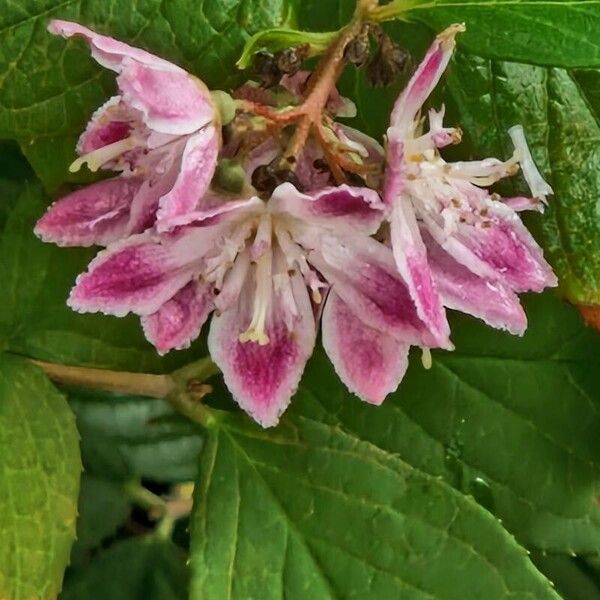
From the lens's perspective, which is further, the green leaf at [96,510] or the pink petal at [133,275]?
the green leaf at [96,510]

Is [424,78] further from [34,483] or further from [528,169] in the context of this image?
[34,483]

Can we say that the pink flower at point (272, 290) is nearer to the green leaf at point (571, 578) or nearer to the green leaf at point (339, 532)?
the green leaf at point (339, 532)

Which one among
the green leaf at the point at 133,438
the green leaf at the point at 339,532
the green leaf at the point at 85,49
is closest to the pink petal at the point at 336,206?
the green leaf at the point at 85,49

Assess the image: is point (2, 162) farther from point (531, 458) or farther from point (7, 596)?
point (531, 458)

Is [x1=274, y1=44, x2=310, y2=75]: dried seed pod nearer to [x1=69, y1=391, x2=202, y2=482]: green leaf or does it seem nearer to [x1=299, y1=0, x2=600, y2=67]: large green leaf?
[x1=299, y1=0, x2=600, y2=67]: large green leaf

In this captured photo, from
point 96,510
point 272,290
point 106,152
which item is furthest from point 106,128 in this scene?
point 96,510

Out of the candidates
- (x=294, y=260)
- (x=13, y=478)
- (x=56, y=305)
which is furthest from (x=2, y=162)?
(x=294, y=260)

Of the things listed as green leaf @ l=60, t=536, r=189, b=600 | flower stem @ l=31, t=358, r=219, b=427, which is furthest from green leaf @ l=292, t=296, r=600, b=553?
green leaf @ l=60, t=536, r=189, b=600

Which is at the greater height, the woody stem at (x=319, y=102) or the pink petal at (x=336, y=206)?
the woody stem at (x=319, y=102)
